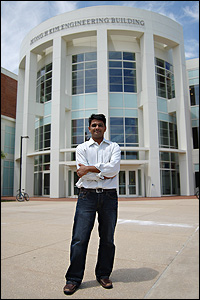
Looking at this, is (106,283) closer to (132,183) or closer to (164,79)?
(132,183)

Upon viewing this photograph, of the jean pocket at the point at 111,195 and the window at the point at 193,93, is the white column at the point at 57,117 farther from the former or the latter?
the jean pocket at the point at 111,195

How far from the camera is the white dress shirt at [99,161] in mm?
2570

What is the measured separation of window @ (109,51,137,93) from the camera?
77.1 feet

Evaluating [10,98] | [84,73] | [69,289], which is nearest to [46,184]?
[84,73]

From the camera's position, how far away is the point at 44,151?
22.9m

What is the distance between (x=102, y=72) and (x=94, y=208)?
21095mm

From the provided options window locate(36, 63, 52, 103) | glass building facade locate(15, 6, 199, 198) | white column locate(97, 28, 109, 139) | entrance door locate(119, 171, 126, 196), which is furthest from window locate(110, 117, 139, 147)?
window locate(36, 63, 52, 103)

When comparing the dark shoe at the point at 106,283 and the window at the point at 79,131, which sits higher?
the window at the point at 79,131

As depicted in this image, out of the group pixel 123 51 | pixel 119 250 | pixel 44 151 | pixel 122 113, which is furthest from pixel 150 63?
pixel 119 250

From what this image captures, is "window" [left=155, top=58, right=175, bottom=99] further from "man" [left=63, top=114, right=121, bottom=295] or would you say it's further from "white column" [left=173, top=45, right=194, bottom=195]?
"man" [left=63, top=114, right=121, bottom=295]

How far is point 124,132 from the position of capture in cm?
2258

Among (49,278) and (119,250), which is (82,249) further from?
(119,250)

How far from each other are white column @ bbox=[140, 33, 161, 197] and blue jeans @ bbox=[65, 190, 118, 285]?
19177 millimetres

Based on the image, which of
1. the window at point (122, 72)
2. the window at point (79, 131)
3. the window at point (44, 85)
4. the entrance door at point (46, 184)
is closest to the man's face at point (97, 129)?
the window at point (79, 131)
